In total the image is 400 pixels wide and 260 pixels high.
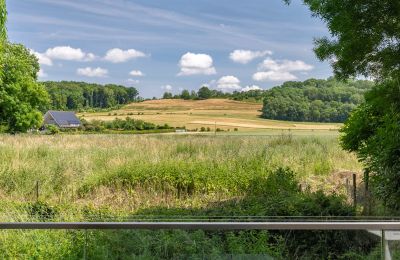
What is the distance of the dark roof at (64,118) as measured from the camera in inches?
1512

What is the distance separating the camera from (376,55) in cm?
679

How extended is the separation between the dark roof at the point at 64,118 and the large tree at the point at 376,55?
33.5 metres

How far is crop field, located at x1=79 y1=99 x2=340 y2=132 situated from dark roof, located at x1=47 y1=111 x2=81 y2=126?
169 centimetres

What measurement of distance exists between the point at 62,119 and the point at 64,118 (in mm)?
421

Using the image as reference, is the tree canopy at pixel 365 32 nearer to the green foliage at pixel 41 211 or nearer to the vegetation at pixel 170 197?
the vegetation at pixel 170 197

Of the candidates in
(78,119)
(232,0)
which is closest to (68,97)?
(78,119)

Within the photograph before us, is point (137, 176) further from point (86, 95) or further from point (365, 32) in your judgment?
point (86, 95)

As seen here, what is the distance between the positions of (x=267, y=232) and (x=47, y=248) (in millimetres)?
1386

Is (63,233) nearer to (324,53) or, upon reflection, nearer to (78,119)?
(324,53)

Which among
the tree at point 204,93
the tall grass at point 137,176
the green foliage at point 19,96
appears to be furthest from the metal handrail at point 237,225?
the tree at point 204,93

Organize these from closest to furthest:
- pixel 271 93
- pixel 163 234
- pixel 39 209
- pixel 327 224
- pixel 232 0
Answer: pixel 327 224
pixel 163 234
pixel 39 209
pixel 232 0
pixel 271 93

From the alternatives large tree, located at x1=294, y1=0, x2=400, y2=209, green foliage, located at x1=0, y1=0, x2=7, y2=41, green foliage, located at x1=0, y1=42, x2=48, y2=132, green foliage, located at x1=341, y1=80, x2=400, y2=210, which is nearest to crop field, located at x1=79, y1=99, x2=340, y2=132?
green foliage, located at x1=0, y1=42, x2=48, y2=132

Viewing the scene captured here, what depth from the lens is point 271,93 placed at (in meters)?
31.2

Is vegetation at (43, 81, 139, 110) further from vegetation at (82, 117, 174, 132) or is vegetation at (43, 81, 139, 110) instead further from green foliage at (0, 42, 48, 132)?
green foliage at (0, 42, 48, 132)
